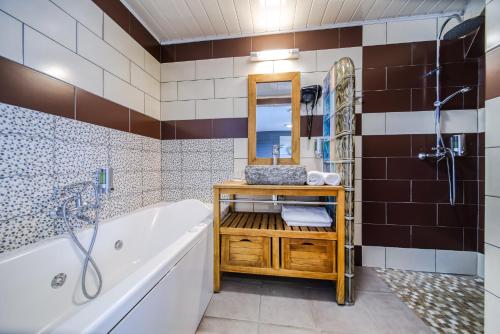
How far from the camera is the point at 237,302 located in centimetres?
133

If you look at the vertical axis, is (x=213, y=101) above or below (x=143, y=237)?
above

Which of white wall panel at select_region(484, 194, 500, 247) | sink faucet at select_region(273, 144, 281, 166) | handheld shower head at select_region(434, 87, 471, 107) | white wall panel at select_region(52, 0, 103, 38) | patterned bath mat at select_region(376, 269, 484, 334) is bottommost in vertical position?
patterned bath mat at select_region(376, 269, 484, 334)

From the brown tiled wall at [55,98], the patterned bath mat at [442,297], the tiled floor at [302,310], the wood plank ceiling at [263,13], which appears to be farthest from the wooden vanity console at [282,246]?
the wood plank ceiling at [263,13]

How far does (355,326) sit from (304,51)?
6.96ft

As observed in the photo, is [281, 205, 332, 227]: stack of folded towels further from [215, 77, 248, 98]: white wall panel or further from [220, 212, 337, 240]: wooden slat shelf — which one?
[215, 77, 248, 98]: white wall panel

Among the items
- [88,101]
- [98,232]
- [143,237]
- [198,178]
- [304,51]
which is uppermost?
[304,51]

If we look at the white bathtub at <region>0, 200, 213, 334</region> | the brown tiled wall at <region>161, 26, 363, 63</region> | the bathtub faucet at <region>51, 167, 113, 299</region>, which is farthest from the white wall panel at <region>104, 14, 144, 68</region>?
the white bathtub at <region>0, 200, 213, 334</region>

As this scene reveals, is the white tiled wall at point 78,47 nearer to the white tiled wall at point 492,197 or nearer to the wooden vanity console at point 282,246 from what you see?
the wooden vanity console at point 282,246

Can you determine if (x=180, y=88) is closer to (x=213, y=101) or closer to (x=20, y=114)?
(x=213, y=101)

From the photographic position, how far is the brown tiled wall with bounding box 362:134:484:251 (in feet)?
5.39

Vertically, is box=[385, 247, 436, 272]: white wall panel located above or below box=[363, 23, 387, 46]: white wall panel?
below

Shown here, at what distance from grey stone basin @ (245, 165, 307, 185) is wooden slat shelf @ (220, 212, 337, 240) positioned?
0.33m

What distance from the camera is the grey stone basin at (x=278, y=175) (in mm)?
1359

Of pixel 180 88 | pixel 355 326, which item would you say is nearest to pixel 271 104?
pixel 180 88
